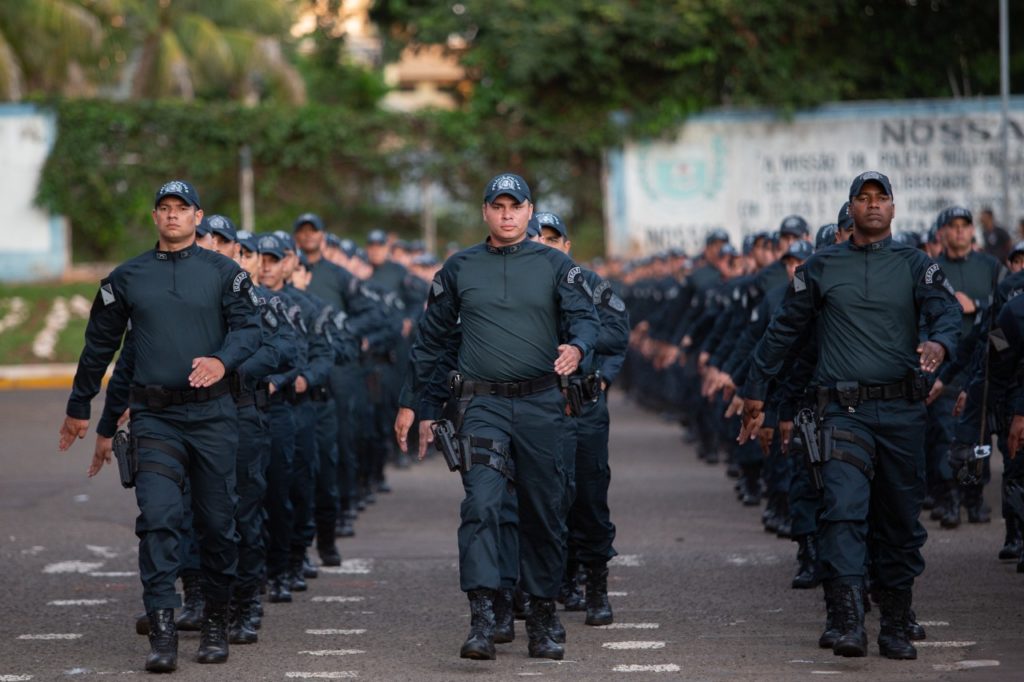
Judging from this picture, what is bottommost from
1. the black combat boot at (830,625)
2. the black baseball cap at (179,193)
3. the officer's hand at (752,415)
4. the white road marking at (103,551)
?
the white road marking at (103,551)

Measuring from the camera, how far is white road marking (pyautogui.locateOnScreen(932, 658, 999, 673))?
26.3ft

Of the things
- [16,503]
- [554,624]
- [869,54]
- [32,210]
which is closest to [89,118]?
[32,210]

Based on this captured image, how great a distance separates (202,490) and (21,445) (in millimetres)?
11928

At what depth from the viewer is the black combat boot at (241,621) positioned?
9.12m

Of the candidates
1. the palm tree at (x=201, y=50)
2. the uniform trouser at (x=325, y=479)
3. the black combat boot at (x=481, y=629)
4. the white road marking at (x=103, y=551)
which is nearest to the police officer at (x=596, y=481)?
the black combat boot at (x=481, y=629)

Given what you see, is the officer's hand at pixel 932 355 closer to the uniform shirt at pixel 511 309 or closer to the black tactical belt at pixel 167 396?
the uniform shirt at pixel 511 309

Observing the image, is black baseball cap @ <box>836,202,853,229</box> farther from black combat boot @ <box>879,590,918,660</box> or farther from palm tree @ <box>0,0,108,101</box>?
palm tree @ <box>0,0,108,101</box>

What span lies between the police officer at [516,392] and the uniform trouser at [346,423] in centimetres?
428

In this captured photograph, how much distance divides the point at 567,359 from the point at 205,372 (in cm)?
165

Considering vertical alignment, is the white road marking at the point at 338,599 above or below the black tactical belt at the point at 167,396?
below

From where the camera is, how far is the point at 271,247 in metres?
10.8

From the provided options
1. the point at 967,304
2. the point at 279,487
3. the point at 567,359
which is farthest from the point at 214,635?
the point at 967,304

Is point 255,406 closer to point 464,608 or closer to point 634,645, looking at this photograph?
point 464,608

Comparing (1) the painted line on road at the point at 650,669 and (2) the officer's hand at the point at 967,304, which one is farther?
(2) the officer's hand at the point at 967,304
